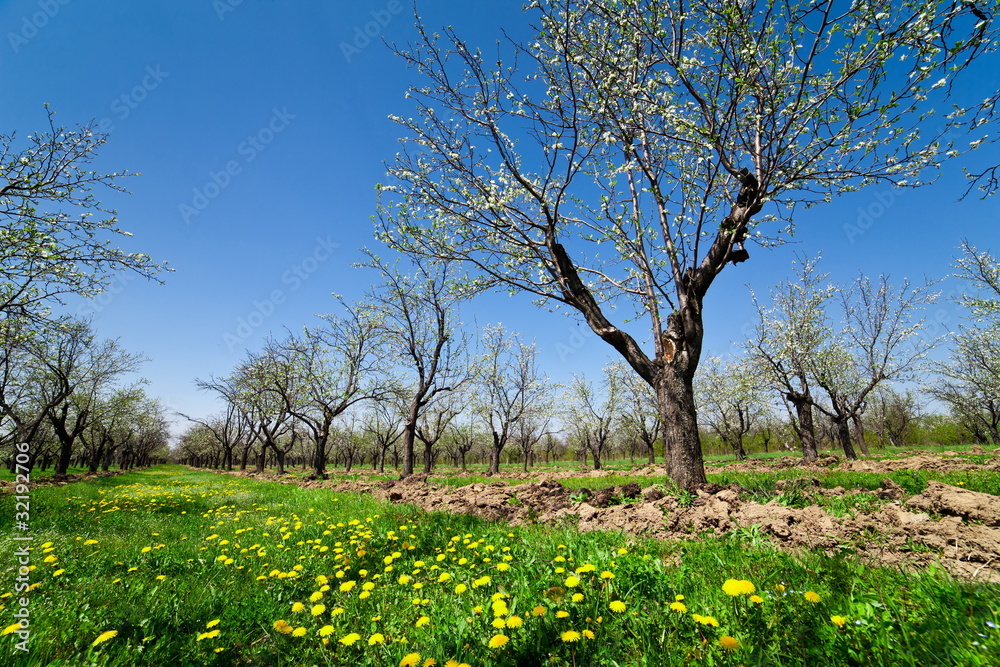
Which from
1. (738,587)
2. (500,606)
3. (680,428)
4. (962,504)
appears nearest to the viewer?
(738,587)

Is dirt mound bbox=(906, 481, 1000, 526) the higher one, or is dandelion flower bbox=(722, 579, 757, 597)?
dandelion flower bbox=(722, 579, 757, 597)

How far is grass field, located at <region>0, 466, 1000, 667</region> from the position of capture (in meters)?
2.05

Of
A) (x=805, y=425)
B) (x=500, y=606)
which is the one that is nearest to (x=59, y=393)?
(x=500, y=606)

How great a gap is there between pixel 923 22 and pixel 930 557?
5.66 m

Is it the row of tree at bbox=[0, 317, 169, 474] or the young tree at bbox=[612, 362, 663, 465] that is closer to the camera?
the row of tree at bbox=[0, 317, 169, 474]

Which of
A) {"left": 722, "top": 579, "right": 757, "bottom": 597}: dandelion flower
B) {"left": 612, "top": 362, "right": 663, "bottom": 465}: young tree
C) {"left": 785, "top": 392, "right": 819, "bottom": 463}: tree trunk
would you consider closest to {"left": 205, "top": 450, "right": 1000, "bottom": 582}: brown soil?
{"left": 722, "top": 579, "right": 757, "bottom": 597}: dandelion flower

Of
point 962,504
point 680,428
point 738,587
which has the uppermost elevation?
point 680,428

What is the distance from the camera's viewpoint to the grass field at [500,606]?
2.05 meters

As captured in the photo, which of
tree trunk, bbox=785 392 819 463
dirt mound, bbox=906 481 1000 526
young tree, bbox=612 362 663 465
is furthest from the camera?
young tree, bbox=612 362 663 465

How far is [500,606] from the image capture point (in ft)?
7.23

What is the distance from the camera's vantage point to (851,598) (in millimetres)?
2291

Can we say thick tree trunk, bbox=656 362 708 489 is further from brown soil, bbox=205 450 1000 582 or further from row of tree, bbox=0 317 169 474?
row of tree, bbox=0 317 169 474

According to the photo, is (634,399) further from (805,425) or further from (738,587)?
(738,587)

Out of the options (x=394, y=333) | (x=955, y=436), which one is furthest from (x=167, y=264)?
(x=955, y=436)
